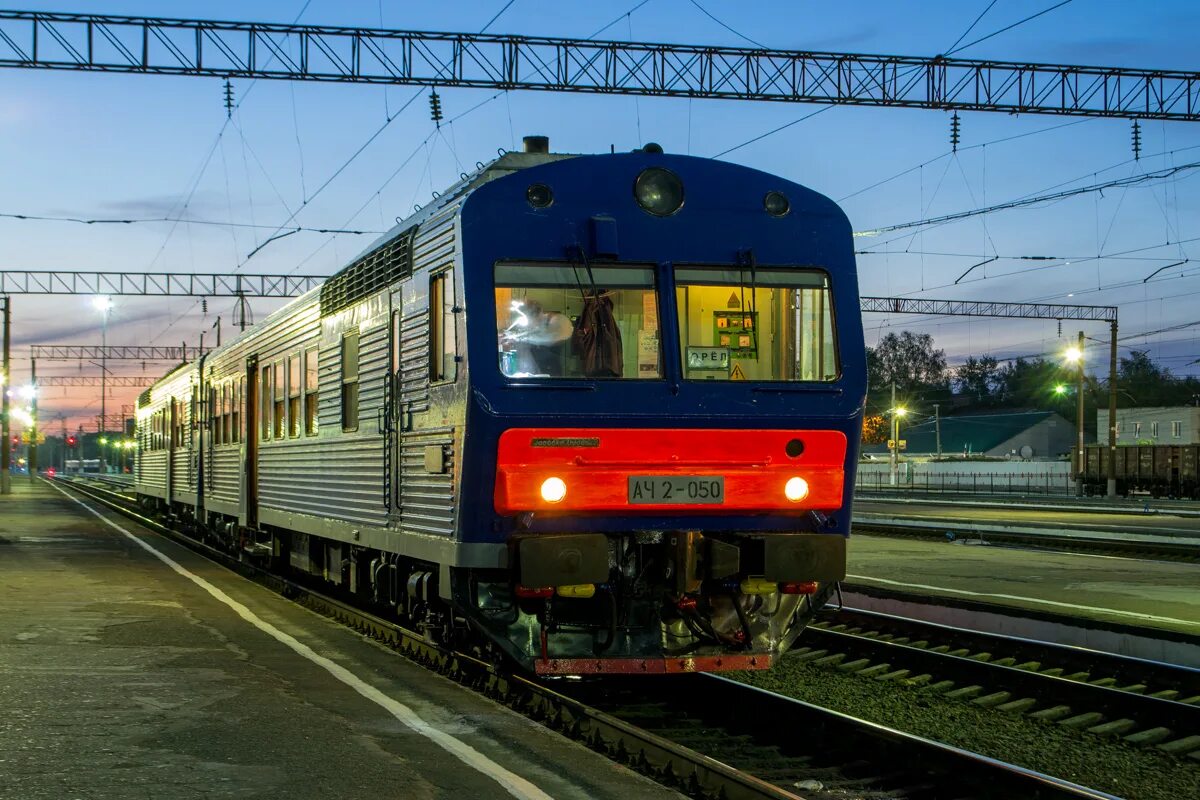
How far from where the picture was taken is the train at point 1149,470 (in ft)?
173

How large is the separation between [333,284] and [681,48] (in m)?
12.1

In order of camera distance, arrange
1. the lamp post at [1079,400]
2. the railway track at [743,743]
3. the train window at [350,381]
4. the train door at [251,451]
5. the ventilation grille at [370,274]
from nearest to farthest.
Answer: the railway track at [743,743] → the ventilation grille at [370,274] → the train window at [350,381] → the train door at [251,451] → the lamp post at [1079,400]

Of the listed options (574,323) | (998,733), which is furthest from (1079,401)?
(574,323)

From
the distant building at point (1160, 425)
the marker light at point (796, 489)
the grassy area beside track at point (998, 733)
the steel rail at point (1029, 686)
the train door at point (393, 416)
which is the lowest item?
the grassy area beside track at point (998, 733)

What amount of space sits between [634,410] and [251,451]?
10558 mm

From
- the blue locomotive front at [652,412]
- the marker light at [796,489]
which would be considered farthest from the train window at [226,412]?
the marker light at [796,489]

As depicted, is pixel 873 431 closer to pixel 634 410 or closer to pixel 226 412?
pixel 226 412

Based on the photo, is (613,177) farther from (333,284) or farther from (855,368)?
(333,284)

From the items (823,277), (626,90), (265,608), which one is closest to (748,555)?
(823,277)

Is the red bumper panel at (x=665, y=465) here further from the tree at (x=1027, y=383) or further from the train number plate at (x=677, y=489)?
the tree at (x=1027, y=383)

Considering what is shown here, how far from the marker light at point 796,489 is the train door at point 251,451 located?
10.4 m

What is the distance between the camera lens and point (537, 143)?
10609 mm

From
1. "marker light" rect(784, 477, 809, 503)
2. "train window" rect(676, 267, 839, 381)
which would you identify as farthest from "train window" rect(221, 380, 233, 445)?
A: "marker light" rect(784, 477, 809, 503)

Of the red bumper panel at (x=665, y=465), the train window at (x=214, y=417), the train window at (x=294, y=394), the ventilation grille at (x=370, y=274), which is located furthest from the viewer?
the train window at (x=214, y=417)
